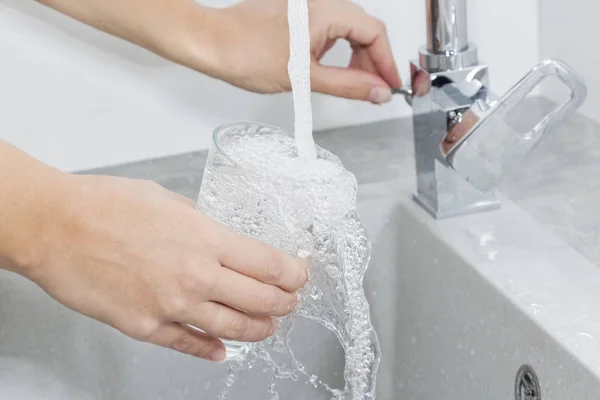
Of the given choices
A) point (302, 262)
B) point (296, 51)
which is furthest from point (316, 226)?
point (296, 51)

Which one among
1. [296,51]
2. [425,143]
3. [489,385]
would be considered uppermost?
[296,51]

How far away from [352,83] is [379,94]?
23 millimetres

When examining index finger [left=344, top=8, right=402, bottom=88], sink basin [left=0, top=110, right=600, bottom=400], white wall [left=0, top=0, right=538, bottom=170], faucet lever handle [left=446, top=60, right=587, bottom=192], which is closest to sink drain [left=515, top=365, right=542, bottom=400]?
sink basin [left=0, top=110, right=600, bottom=400]

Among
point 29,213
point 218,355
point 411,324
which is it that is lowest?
point 411,324

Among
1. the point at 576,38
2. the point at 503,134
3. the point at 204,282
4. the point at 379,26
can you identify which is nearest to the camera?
the point at 204,282

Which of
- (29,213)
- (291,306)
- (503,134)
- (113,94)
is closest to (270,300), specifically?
(291,306)

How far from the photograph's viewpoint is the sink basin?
64cm

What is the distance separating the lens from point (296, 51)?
666mm

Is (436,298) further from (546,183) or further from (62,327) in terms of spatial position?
(62,327)

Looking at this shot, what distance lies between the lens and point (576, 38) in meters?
0.91

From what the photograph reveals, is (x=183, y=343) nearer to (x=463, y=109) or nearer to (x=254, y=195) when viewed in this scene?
(x=254, y=195)

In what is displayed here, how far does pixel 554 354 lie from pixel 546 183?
0.86 ft

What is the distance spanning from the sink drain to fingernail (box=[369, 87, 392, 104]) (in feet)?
0.83

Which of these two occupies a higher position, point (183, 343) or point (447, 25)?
point (447, 25)
